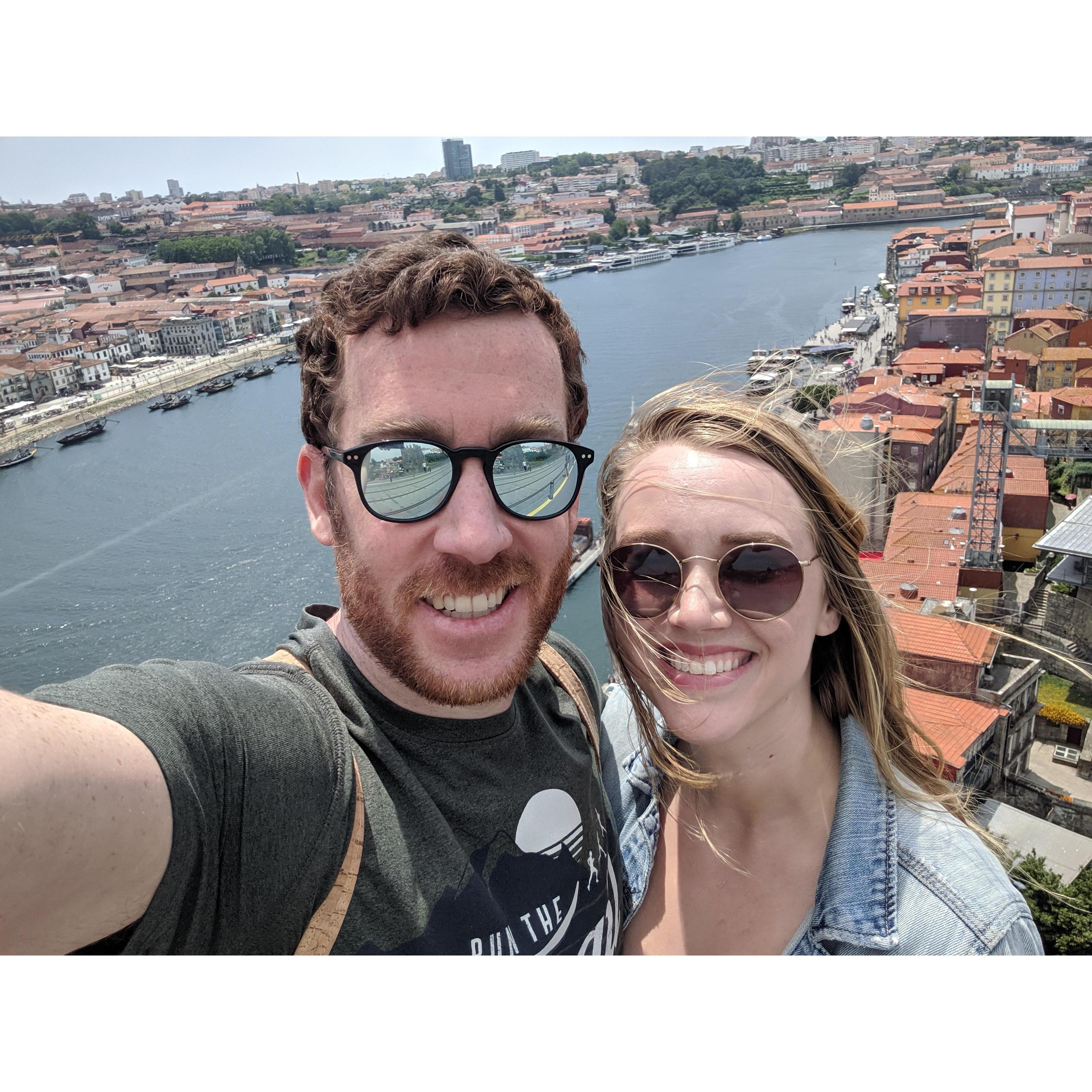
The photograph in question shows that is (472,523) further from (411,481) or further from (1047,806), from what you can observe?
(1047,806)

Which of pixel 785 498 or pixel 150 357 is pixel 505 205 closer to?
pixel 150 357

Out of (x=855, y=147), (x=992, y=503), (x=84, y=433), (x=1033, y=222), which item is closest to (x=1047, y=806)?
(x=992, y=503)

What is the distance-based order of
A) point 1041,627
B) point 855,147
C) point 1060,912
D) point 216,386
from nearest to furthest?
point 1060,912 → point 1041,627 → point 216,386 → point 855,147

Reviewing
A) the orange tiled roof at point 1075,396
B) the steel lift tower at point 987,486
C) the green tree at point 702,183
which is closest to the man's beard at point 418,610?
the steel lift tower at point 987,486

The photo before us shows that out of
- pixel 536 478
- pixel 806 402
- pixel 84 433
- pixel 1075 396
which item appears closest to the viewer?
pixel 536 478

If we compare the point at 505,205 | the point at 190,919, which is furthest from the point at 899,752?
the point at 505,205

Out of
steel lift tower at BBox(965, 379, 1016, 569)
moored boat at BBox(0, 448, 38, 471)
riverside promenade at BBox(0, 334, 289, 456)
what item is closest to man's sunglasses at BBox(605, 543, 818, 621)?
steel lift tower at BBox(965, 379, 1016, 569)
